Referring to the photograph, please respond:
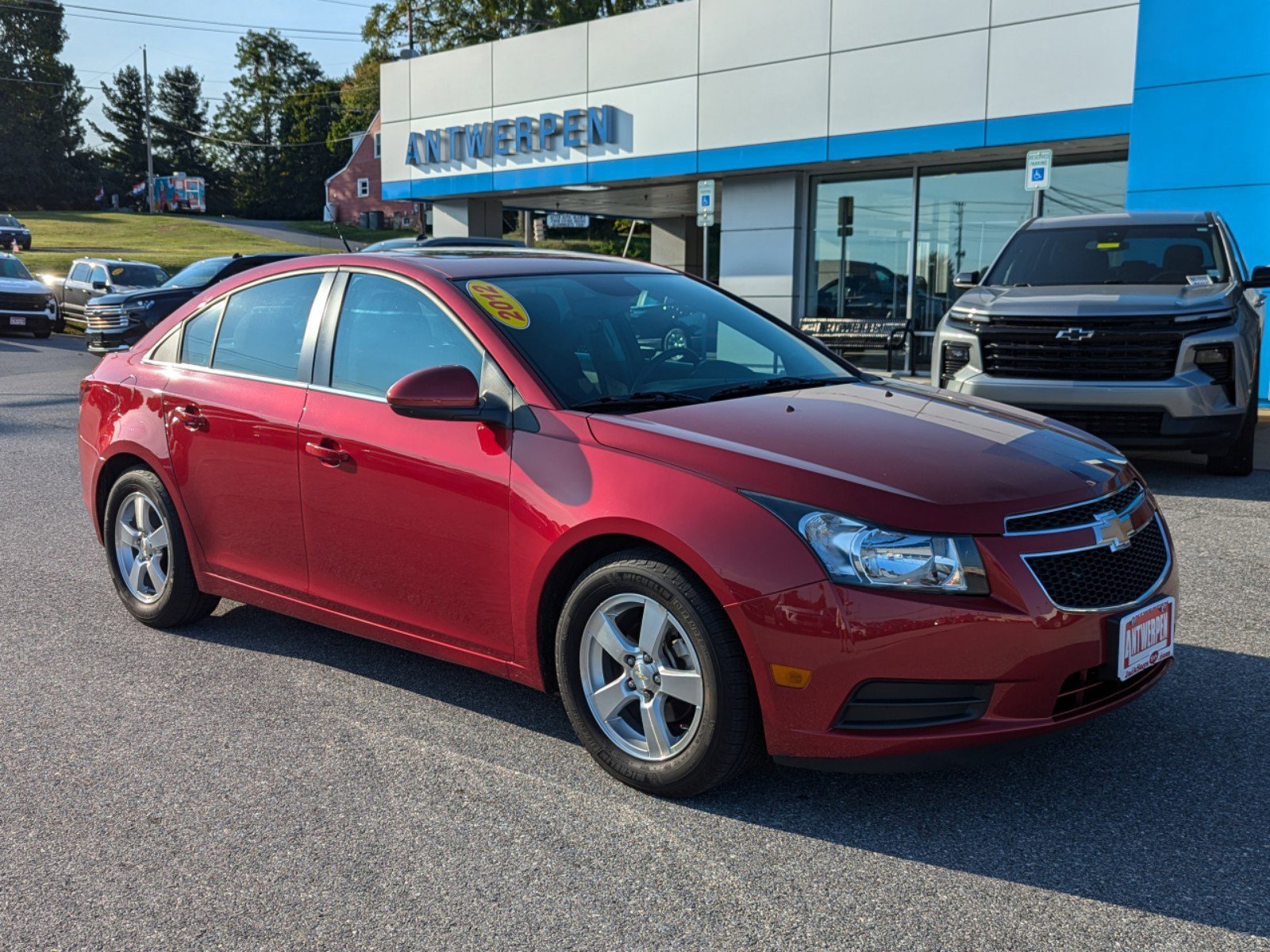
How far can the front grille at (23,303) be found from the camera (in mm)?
23938

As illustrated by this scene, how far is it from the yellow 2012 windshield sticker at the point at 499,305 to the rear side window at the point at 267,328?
0.80 metres

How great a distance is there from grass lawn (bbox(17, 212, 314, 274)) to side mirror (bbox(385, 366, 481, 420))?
A: 42.8 meters

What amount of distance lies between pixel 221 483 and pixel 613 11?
54.6 meters

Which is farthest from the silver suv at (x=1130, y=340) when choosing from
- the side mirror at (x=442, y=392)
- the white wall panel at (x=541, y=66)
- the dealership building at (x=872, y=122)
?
the white wall panel at (x=541, y=66)

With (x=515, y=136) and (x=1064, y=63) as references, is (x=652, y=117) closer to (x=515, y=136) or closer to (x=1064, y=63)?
(x=515, y=136)

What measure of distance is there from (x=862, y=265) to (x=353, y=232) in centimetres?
5440

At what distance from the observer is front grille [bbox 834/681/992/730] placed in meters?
3.09

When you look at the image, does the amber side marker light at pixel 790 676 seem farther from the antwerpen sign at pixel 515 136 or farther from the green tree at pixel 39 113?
the green tree at pixel 39 113

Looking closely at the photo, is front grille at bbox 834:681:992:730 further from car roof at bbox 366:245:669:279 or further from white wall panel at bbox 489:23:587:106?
white wall panel at bbox 489:23:587:106

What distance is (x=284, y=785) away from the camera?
3.58 m

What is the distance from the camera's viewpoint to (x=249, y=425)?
4555 millimetres

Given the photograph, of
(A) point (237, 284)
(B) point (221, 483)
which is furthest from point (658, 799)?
(A) point (237, 284)

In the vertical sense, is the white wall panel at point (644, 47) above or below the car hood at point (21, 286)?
above

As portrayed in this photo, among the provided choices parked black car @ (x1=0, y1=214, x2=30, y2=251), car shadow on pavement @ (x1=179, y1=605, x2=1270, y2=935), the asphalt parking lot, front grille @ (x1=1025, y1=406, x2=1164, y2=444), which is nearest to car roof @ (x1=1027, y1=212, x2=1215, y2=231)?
front grille @ (x1=1025, y1=406, x2=1164, y2=444)
